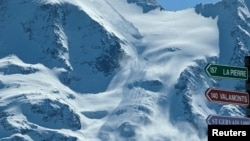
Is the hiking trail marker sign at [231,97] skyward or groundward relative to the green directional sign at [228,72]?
groundward

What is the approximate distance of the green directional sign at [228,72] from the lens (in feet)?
87.6

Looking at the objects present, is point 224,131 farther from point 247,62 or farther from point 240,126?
point 247,62

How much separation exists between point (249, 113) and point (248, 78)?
96 cm

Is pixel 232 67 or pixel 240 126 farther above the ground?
pixel 232 67

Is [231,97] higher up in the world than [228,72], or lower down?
lower down

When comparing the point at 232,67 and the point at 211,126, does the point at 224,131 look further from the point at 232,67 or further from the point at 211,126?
the point at 232,67

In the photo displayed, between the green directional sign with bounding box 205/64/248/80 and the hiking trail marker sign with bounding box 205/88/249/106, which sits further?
the green directional sign with bounding box 205/64/248/80

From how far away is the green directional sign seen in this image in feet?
87.6

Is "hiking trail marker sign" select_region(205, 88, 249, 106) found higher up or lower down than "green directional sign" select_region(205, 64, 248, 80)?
lower down

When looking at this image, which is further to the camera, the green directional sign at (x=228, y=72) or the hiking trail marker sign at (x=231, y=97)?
the green directional sign at (x=228, y=72)

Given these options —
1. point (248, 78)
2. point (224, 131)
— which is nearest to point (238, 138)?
point (224, 131)

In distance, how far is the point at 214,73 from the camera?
87.7 feet

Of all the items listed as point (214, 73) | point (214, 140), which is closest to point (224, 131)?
point (214, 140)

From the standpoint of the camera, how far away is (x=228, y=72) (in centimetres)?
2683
